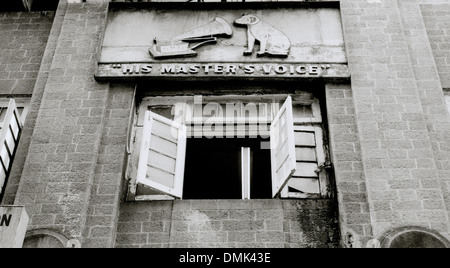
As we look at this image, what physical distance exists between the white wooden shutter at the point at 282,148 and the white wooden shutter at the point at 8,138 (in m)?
3.73

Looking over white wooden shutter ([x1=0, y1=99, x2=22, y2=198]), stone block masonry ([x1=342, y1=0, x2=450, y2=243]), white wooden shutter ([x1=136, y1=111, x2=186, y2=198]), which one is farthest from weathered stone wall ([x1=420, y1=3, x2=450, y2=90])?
white wooden shutter ([x1=0, y1=99, x2=22, y2=198])

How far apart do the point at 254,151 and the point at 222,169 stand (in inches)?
22.2

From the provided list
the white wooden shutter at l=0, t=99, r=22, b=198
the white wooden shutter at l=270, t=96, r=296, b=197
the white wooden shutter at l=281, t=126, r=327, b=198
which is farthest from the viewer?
the white wooden shutter at l=281, t=126, r=327, b=198

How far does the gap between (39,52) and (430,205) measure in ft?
22.3

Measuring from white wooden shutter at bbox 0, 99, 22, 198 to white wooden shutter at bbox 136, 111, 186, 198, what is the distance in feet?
6.33

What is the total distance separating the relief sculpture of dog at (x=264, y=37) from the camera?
8.81m

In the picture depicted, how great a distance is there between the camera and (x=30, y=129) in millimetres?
8328

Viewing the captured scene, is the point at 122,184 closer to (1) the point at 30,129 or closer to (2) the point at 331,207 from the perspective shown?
(1) the point at 30,129

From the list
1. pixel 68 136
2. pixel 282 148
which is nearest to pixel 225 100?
pixel 282 148

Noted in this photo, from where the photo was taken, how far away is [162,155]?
7598 mm

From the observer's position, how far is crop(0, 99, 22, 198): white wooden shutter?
25.2ft

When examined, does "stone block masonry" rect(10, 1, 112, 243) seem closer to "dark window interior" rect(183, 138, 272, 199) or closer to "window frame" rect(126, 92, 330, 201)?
"window frame" rect(126, 92, 330, 201)
